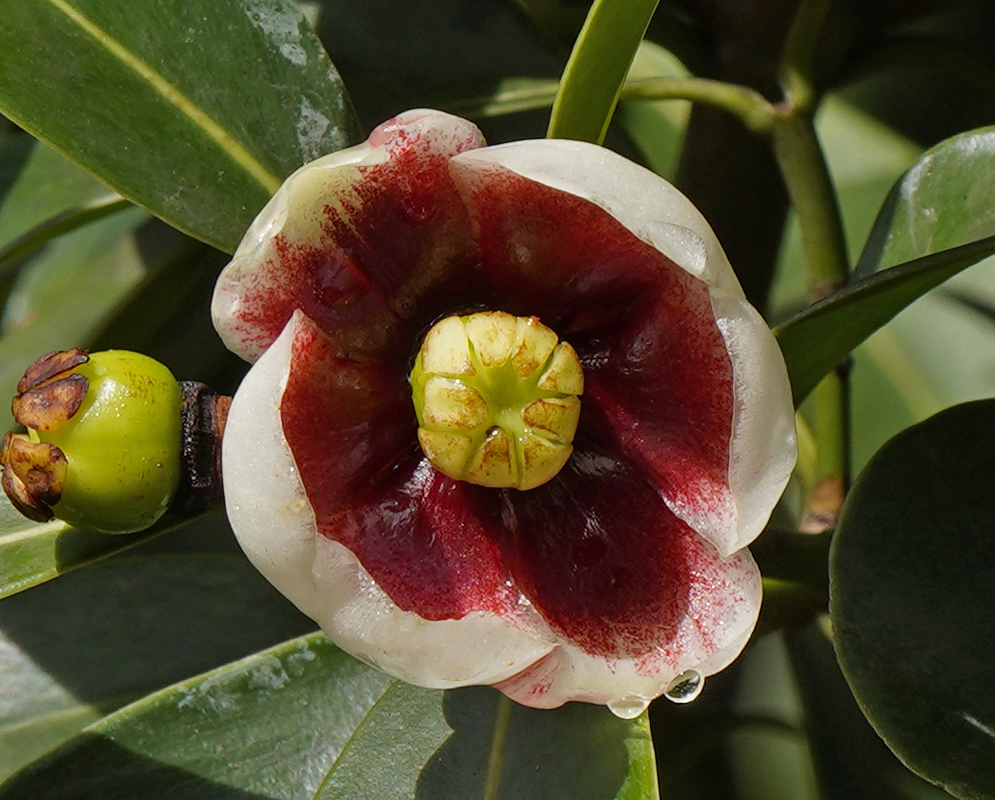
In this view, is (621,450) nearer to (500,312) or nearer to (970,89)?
(500,312)

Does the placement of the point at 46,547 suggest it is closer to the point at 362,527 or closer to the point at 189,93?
the point at 362,527

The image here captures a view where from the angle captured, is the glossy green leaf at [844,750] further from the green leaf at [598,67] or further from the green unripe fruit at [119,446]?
the green unripe fruit at [119,446]

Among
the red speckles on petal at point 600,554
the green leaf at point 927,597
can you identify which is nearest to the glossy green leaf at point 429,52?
the red speckles on petal at point 600,554

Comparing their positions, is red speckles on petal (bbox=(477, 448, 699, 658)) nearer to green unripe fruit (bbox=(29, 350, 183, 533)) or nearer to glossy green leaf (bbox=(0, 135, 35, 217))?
green unripe fruit (bbox=(29, 350, 183, 533))

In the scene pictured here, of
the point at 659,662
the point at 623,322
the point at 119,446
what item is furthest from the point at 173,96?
the point at 659,662

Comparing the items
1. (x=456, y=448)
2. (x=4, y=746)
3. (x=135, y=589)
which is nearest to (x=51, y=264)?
(x=135, y=589)

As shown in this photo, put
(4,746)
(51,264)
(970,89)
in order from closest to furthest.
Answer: (4,746)
(51,264)
(970,89)

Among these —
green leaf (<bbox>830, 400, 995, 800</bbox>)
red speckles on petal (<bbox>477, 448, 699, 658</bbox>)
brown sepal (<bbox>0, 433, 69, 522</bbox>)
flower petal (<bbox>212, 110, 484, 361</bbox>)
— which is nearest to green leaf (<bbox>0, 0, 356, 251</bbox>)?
flower petal (<bbox>212, 110, 484, 361</bbox>)
